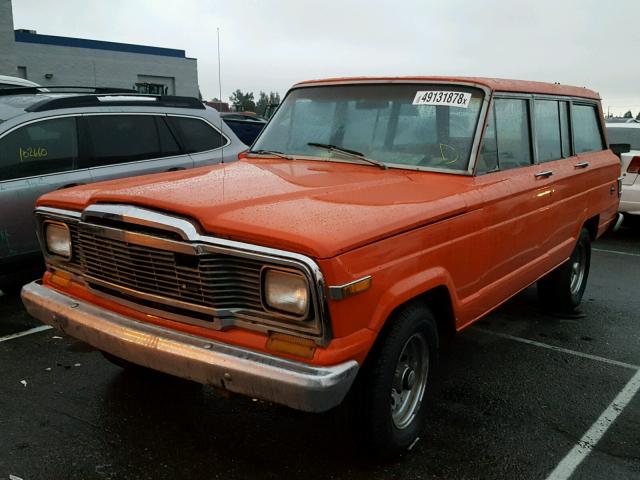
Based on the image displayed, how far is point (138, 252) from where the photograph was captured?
282 cm

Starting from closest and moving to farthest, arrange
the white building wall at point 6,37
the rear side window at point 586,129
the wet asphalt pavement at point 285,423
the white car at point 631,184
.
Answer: the wet asphalt pavement at point 285,423 → the rear side window at point 586,129 → the white car at point 631,184 → the white building wall at point 6,37

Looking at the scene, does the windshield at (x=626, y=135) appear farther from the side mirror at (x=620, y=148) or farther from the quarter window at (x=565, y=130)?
the quarter window at (x=565, y=130)

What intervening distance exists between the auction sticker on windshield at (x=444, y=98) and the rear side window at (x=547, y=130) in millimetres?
943

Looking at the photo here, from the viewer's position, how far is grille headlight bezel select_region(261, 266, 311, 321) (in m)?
2.49

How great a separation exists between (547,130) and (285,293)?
3.09 metres

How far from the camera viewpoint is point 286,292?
2.54 meters

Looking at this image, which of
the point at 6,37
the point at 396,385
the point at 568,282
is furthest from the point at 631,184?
the point at 6,37

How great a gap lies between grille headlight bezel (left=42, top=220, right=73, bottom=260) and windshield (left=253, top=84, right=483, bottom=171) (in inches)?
64.3

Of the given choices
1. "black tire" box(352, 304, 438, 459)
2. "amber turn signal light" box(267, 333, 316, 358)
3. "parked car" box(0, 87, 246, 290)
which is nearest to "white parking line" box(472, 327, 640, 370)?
"black tire" box(352, 304, 438, 459)

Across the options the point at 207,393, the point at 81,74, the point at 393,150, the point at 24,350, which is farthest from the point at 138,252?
the point at 81,74

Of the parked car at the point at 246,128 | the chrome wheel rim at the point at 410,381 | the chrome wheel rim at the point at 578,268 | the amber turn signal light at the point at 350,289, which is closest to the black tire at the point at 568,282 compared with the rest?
the chrome wheel rim at the point at 578,268

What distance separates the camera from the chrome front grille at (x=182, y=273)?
8.56ft

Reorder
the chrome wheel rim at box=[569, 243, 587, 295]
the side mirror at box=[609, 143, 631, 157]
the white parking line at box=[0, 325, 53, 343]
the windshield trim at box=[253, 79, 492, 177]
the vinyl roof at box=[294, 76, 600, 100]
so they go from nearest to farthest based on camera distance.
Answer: the windshield trim at box=[253, 79, 492, 177] < the vinyl roof at box=[294, 76, 600, 100] < the white parking line at box=[0, 325, 53, 343] < the chrome wheel rim at box=[569, 243, 587, 295] < the side mirror at box=[609, 143, 631, 157]

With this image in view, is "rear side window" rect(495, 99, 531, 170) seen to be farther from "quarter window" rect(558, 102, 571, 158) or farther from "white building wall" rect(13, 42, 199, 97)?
"white building wall" rect(13, 42, 199, 97)
